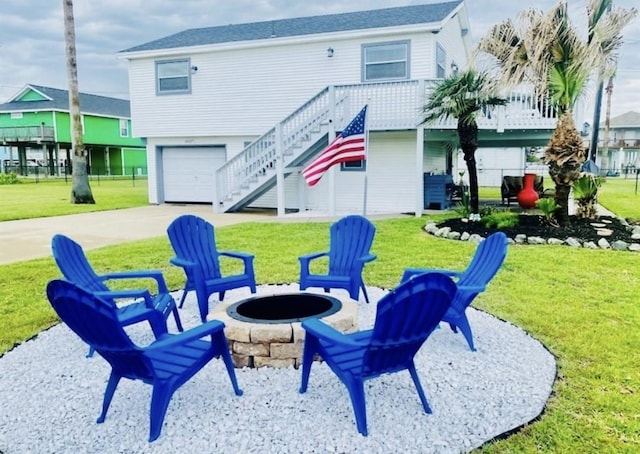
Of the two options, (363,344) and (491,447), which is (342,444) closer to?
(363,344)

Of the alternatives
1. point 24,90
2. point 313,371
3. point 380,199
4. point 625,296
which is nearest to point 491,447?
point 313,371

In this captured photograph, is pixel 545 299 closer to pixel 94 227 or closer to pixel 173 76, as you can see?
pixel 94 227

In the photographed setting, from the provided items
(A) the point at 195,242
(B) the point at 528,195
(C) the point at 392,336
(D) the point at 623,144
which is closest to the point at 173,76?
(B) the point at 528,195

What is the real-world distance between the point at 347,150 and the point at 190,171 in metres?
11.7

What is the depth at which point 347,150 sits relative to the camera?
7023mm

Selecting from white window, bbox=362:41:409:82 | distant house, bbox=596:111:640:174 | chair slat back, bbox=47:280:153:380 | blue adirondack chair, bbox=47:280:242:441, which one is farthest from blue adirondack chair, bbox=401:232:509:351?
distant house, bbox=596:111:640:174

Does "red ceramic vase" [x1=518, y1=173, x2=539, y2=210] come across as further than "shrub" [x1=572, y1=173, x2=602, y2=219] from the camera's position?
Yes

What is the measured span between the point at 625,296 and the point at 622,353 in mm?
1991

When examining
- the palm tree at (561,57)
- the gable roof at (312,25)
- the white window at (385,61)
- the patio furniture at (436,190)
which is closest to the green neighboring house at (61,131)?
the gable roof at (312,25)

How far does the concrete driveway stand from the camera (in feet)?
30.3

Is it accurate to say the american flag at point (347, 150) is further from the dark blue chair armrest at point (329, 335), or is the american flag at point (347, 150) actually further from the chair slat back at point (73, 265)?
the dark blue chair armrest at point (329, 335)

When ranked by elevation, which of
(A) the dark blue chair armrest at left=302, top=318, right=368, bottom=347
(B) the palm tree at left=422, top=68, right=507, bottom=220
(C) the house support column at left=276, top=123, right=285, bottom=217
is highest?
(B) the palm tree at left=422, top=68, right=507, bottom=220

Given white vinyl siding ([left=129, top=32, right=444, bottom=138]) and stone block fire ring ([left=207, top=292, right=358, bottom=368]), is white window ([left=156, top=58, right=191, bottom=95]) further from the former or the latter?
stone block fire ring ([left=207, top=292, right=358, bottom=368])

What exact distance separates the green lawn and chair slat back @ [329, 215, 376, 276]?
3.48 feet
